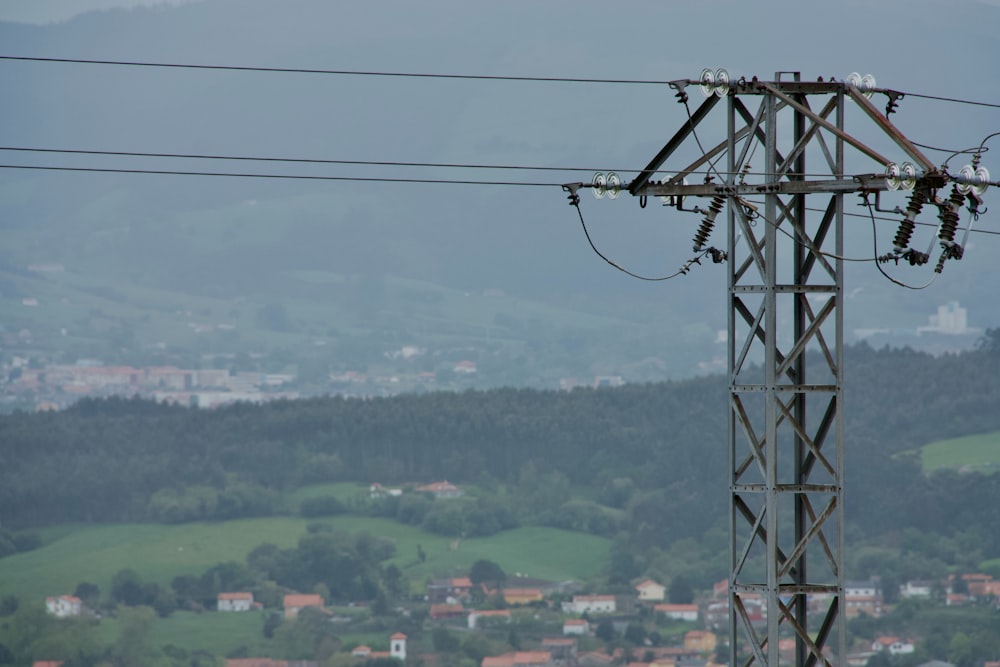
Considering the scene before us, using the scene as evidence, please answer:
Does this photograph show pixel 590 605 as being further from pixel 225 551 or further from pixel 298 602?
pixel 225 551

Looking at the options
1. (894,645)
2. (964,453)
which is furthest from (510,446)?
(894,645)

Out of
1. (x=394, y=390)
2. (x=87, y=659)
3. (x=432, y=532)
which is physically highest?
(x=394, y=390)

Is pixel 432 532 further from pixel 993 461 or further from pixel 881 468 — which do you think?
pixel 993 461

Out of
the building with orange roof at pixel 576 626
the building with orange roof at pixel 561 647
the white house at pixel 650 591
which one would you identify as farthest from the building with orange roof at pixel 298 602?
the white house at pixel 650 591

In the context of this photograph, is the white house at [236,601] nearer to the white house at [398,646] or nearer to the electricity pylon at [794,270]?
the white house at [398,646]

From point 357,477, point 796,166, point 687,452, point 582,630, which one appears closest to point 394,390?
point 357,477

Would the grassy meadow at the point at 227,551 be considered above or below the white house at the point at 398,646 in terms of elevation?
above
